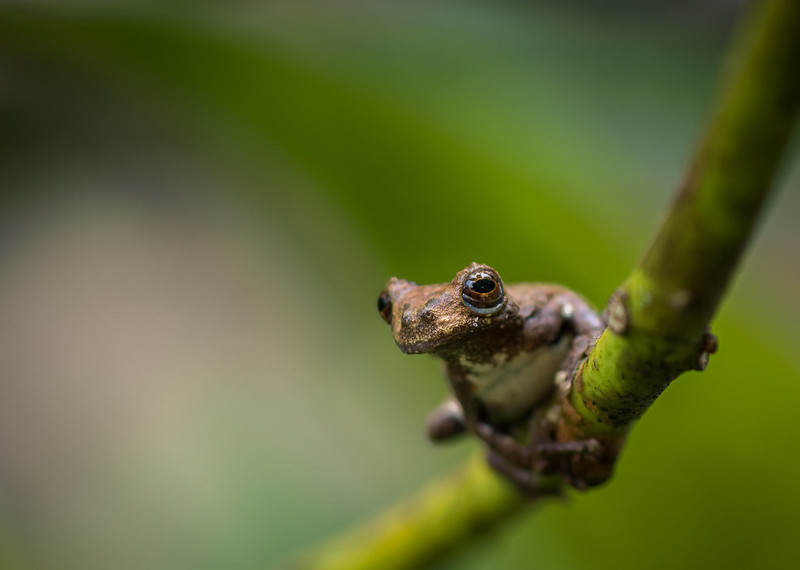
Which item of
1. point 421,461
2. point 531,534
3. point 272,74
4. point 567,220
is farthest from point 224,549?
point 272,74

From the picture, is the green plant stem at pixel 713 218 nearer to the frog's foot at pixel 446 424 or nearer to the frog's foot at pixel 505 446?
the frog's foot at pixel 505 446

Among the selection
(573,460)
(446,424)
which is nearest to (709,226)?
(573,460)

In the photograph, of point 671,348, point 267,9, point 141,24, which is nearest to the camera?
point 671,348

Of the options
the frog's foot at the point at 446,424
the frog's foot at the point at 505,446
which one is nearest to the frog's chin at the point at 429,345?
the frog's foot at the point at 505,446

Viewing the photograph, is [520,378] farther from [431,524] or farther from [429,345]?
[431,524]

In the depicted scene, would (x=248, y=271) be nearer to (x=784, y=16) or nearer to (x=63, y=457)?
(x=63, y=457)

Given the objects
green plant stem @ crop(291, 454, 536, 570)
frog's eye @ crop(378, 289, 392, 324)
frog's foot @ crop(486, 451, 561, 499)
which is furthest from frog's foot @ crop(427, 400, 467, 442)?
frog's eye @ crop(378, 289, 392, 324)
